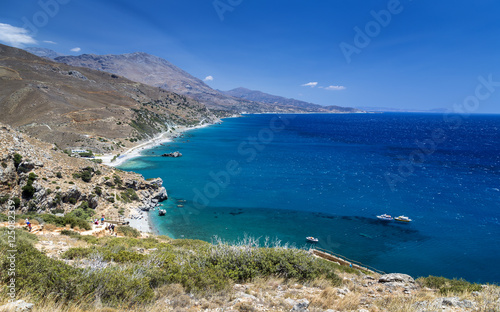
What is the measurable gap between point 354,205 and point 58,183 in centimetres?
3756

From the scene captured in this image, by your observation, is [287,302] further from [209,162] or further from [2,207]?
[209,162]

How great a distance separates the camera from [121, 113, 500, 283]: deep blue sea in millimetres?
26172

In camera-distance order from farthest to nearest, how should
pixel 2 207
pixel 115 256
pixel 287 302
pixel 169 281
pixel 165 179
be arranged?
pixel 165 179, pixel 2 207, pixel 115 256, pixel 169 281, pixel 287 302

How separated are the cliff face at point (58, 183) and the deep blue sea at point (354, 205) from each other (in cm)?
465

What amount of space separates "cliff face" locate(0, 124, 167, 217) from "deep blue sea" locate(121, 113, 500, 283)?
465cm

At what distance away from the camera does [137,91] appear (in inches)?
6339

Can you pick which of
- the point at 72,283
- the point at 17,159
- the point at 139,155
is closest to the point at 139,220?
the point at 17,159

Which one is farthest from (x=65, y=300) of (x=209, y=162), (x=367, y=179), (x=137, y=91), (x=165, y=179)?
(x=137, y=91)

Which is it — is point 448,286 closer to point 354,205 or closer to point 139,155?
point 354,205

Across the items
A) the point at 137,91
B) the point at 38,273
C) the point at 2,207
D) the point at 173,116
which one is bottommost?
the point at 2,207

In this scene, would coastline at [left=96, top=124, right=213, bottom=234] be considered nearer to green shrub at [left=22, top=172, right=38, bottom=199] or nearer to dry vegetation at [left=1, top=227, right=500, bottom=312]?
green shrub at [left=22, top=172, right=38, bottom=199]

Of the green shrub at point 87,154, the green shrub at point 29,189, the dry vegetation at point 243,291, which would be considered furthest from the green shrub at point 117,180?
the green shrub at point 87,154

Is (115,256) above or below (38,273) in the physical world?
below

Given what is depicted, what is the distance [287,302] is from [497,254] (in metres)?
30.8
